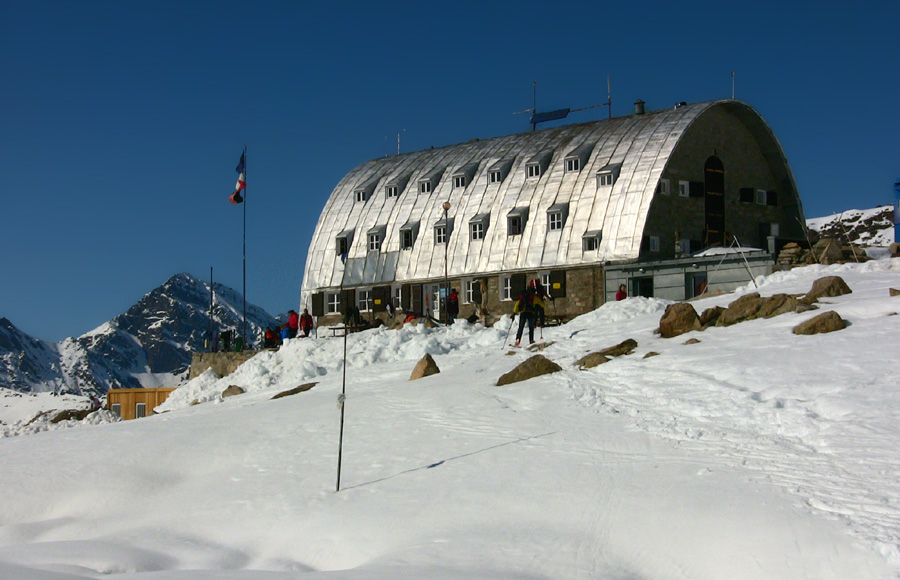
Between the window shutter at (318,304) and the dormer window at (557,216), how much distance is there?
1356 cm

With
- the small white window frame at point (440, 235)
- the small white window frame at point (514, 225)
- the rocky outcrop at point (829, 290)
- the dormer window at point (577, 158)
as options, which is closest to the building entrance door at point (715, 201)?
the dormer window at point (577, 158)

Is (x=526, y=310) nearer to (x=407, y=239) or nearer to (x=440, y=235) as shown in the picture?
(x=440, y=235)

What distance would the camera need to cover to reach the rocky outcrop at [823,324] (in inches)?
846

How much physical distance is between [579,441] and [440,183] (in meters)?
35.2

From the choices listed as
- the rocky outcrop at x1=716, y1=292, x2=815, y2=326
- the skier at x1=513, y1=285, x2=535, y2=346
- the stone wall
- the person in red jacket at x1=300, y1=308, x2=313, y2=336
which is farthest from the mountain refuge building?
the skier at x1=513, y1=285, x2=535, y2=346

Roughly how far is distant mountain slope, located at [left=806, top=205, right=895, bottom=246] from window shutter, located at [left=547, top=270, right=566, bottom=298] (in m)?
30.9

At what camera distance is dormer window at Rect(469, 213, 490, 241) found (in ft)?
153

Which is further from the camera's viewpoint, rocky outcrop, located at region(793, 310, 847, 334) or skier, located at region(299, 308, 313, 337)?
skier, located at region(299, 308, 313, 337)

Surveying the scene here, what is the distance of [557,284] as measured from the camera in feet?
140

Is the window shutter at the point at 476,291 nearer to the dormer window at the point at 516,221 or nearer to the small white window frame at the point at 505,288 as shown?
the small white window frame at the point at 505,288

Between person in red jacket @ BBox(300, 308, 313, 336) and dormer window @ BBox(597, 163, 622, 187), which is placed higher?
dormer window @ BBox(597, 163, 622, 187)

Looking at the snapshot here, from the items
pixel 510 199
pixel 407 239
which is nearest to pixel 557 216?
pixel 510 199

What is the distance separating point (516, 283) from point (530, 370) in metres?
22.0

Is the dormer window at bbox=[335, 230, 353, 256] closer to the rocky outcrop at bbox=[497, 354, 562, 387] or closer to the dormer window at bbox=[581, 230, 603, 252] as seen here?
the dormer window at bbox=[581, 230, 603, 252]
